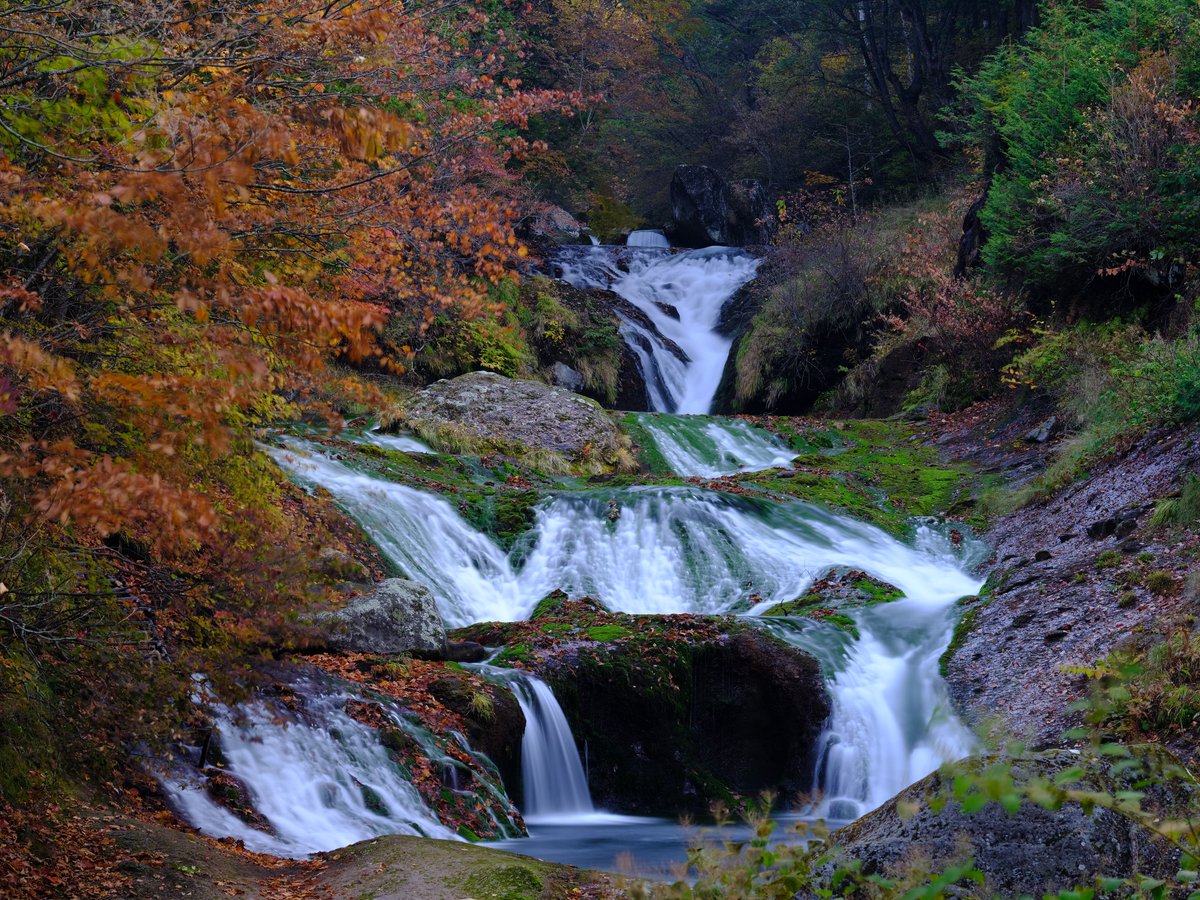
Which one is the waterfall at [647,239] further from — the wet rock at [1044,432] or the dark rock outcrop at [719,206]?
the wet rock at [1044,432]

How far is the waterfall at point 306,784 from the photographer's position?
6184 millimetres

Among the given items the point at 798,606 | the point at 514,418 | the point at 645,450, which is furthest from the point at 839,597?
the point at 514,418

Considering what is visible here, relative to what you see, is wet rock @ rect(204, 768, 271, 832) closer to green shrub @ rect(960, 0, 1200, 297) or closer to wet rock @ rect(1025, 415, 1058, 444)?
wet rock @ rect(1025, 415, 1058, 444)

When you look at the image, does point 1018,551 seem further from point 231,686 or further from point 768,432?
point 231,686

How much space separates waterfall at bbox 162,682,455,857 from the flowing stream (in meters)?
0.02

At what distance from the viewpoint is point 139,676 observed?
5160mm

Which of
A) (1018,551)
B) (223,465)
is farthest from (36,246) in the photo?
(1018,551)

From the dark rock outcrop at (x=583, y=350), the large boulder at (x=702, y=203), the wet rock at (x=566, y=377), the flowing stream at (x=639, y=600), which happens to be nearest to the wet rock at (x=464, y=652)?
the flowing stream at (x=639, y=600)

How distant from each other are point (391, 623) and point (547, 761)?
1.88m

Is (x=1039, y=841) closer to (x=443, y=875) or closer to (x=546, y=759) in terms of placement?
(x=443, y=875)

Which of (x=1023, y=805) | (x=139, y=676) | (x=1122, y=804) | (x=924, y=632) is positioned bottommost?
(x=924, y=632)

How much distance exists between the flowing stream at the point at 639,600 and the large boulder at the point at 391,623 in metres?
0.82

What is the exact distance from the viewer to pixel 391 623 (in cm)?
891

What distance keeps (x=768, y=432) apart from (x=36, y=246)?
15040 mm
